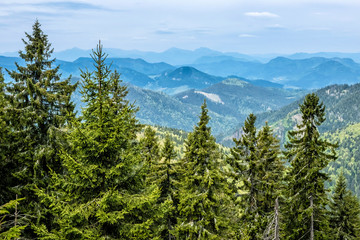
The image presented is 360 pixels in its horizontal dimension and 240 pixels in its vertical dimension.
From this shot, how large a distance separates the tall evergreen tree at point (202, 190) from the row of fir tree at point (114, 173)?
8 centimetres

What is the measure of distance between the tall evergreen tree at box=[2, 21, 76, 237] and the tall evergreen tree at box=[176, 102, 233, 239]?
9.62 meters

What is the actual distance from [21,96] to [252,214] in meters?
19.1

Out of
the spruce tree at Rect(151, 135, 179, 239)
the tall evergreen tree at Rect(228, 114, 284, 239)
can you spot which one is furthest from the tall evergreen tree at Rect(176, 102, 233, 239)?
the spruce tree at Rect(151, 135, 179, 239)

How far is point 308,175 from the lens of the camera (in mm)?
22297

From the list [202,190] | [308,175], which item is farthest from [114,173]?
[308,175]

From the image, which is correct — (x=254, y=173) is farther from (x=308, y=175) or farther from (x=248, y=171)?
(x=308, y=175)

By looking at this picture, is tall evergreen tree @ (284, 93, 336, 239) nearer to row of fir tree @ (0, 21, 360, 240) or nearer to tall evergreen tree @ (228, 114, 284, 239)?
row of fir tree @ (0, 21, 360, 240)

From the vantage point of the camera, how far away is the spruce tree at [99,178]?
11219mm

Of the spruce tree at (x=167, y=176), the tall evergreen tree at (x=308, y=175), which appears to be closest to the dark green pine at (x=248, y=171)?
the tall evergreen tree at (x=308, y=175)

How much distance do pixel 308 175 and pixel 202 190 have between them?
8.35m

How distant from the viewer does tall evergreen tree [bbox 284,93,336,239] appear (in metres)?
22.3

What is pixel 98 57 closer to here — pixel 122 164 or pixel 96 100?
pixel 96 100

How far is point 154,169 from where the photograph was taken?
25688mm

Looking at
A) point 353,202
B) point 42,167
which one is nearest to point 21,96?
point 42,167
